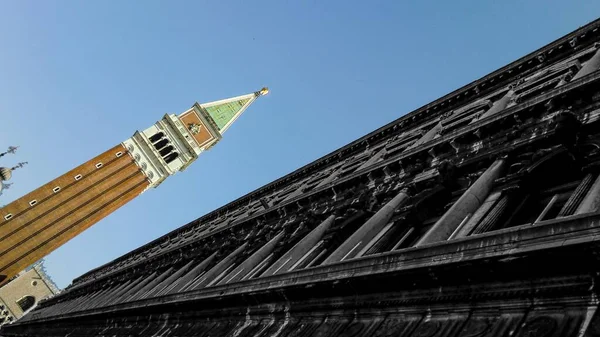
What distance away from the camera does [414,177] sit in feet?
51.2

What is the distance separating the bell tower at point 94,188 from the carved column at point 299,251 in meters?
55.1

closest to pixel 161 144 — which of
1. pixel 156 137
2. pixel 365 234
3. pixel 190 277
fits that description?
pixel 156 137

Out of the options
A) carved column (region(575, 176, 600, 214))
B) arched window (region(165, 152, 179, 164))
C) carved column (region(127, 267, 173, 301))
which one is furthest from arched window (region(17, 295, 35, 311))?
carved column (region(575, 176, 600, 214))

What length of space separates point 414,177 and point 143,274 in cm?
2103

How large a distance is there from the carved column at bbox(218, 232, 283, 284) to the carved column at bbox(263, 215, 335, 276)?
1.75 metres

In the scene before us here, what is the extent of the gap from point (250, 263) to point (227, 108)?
243 ft

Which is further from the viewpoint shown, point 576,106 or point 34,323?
point 34,323

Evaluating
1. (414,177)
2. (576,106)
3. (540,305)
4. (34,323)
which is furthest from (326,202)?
(34,323)

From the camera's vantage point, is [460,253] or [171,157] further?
[171,157]

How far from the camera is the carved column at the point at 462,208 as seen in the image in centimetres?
990

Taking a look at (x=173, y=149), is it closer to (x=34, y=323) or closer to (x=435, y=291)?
(x=34, y=323)

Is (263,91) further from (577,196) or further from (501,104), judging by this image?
(577,196)

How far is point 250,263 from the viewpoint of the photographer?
17172 millimetres

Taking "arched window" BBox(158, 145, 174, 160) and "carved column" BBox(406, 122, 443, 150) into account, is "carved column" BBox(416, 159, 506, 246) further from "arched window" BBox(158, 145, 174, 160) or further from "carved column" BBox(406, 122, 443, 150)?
"arched window" BBox(158, 145, 174, 160)
